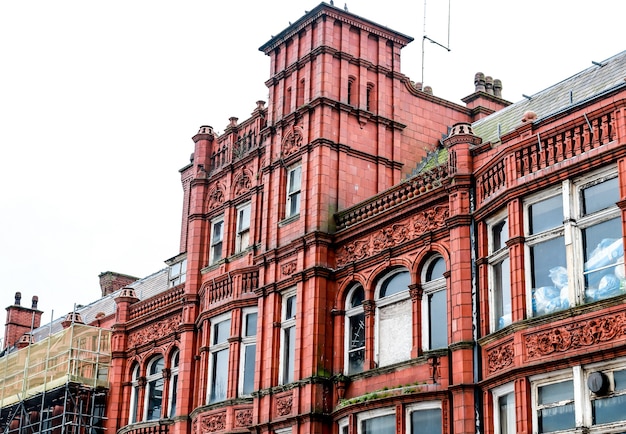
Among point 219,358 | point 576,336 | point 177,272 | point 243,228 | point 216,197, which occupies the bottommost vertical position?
point 576,336

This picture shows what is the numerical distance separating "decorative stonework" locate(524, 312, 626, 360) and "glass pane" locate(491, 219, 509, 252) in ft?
10.0

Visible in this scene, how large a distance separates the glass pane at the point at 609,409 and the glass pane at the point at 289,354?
11.3 meters

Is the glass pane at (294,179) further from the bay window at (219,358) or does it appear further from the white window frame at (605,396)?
the white window frame at (605,396)

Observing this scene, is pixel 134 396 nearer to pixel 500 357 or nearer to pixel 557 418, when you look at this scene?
pixel 500 357

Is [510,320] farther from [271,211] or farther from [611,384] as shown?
[271,211]

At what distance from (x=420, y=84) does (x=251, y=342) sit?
1151cm

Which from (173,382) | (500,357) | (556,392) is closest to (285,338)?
(173,382)

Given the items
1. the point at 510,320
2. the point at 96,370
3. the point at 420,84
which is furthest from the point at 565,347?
the point at 96,370

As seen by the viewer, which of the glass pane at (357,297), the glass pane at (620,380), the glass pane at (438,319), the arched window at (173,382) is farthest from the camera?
the arched window at (173,382)

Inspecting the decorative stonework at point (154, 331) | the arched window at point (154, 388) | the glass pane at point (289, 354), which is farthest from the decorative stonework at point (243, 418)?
the arched window at point (154, 388)

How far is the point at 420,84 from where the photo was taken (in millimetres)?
37406

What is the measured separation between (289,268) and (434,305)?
5.77 metres

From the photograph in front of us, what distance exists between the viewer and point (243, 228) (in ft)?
116

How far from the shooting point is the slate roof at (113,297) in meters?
47.8
